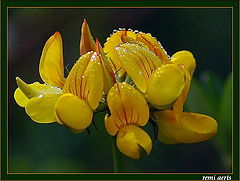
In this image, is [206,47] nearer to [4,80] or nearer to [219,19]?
[219,19]

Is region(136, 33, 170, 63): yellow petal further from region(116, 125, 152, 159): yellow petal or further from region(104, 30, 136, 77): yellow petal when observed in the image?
region(116, 125, 152, 159): yellow petal

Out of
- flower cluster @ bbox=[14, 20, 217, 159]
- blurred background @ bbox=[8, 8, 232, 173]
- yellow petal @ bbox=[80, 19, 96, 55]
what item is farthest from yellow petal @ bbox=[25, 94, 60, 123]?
blurred background @ bbox=[8, 8, 232, 173]

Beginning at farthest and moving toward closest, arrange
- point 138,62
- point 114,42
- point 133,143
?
point 114,42 < point 138,62 < point 133,143

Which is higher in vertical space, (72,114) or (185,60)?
(185,60)

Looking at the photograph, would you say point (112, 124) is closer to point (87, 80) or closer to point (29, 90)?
point (87, 80)

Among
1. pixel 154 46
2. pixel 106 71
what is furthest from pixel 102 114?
pixel 106 71

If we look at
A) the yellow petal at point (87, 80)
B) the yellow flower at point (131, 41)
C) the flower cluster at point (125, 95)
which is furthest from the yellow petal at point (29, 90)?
the yellow flower at point (131, 41)
